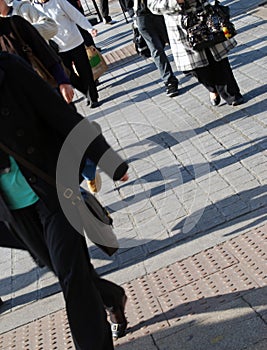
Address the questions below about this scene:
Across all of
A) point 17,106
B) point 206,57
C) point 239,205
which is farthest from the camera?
point 206,57

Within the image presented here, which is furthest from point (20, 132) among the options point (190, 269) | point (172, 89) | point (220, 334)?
point (172, 89)

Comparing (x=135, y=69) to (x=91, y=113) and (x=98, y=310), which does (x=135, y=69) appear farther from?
(x=98, y=310)

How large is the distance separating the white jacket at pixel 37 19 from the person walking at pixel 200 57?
1023 millimetres

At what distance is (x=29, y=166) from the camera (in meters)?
3.25

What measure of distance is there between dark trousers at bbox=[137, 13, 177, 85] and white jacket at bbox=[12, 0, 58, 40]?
4.72 ft

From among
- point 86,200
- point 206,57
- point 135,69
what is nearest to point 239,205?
point 86,200

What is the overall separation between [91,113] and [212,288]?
208 inches

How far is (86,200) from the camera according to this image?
3.55 m

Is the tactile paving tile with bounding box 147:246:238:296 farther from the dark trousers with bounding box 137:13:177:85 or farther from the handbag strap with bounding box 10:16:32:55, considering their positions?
the dark trousers with bounding box 137:13:177:85

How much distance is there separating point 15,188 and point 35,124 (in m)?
0.33

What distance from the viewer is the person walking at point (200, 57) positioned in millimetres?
6621

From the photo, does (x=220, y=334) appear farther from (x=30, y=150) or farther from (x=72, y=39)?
(x=72, y=39)

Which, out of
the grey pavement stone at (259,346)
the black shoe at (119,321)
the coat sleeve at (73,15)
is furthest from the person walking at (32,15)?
the grey pavement stone at (259,346)

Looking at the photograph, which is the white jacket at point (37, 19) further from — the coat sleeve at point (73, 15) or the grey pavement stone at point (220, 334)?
the grey pavement stone at point (220, 334)
